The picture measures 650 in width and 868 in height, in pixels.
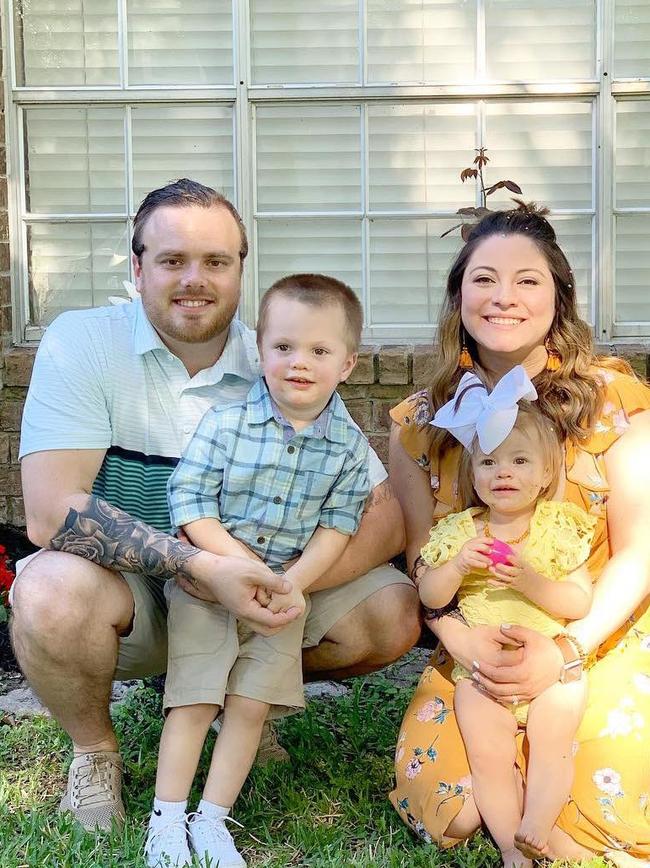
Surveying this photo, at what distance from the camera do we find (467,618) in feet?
9.68

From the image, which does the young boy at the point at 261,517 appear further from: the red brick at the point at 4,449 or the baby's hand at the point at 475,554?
the red brick at the point at 4,449

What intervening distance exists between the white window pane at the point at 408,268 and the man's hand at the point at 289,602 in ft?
7.27

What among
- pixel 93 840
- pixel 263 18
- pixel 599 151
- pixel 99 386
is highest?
pixel 263 18

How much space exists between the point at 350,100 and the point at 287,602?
263 centimetres

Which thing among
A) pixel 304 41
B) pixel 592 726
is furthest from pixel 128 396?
pixel 304 41

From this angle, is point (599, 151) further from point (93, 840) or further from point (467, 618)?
point (93, 840)

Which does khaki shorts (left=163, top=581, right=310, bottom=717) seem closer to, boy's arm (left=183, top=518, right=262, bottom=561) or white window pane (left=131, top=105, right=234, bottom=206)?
boy's arm (left=183, top=518, right=262, bottom=561)

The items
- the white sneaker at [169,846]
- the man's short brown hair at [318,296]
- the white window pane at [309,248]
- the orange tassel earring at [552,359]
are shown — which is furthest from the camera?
the white window pane at [309,248]

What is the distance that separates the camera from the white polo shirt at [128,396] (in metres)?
3.08

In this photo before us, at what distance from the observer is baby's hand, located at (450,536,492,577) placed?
9.12 feet

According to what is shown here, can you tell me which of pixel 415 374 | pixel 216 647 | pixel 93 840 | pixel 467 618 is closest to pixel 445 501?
pixel 467 618

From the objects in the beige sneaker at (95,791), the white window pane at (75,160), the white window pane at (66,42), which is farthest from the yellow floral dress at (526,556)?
the white window pane at (66,42)

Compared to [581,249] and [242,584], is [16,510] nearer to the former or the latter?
[242,584]

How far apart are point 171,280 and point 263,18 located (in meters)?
2.11
